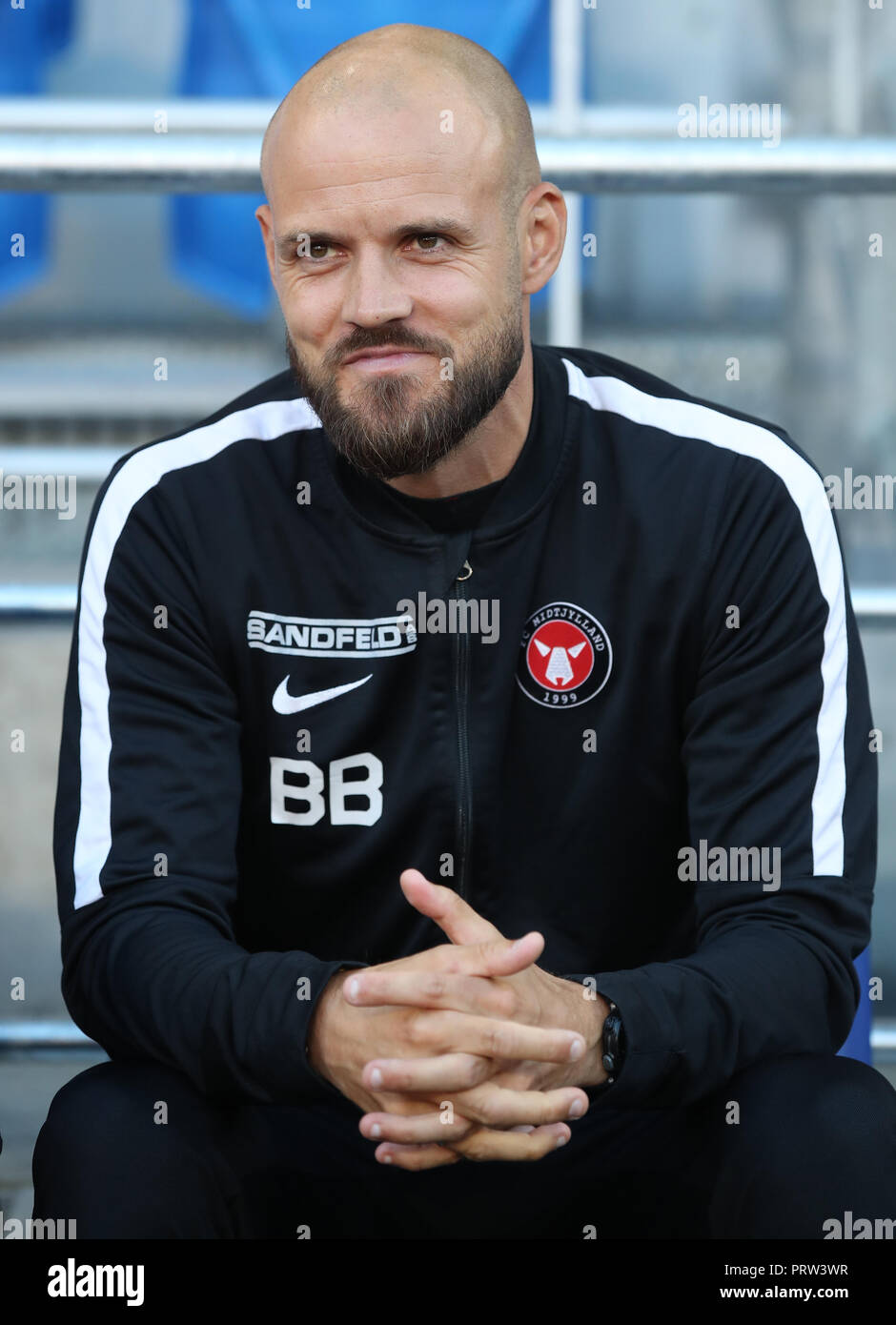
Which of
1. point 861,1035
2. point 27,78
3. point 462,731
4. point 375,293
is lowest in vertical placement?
point 861,1035

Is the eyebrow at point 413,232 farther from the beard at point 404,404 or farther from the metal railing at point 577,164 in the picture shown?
the metal railing at point 577,164

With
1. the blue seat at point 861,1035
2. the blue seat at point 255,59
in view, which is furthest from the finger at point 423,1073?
the blue seat at point 255,59

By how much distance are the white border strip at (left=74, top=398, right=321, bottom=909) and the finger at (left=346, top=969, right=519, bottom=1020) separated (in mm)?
357

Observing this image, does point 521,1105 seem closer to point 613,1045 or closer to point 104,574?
point 613,1045

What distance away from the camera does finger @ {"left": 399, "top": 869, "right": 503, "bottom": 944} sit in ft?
4.73

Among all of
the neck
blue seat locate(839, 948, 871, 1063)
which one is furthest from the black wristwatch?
the neck

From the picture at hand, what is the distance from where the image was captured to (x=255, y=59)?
2.42 m

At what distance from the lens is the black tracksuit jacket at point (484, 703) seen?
5.33 feet

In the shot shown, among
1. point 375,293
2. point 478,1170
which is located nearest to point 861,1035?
point 478,1170

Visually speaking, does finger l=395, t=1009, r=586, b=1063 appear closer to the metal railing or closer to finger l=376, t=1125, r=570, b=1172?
finger l=376, t=1125, r=570, b=1172

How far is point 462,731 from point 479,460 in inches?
11.9

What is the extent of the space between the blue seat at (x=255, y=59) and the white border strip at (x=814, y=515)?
0.79 m

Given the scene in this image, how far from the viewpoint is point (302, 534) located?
1723 mm
